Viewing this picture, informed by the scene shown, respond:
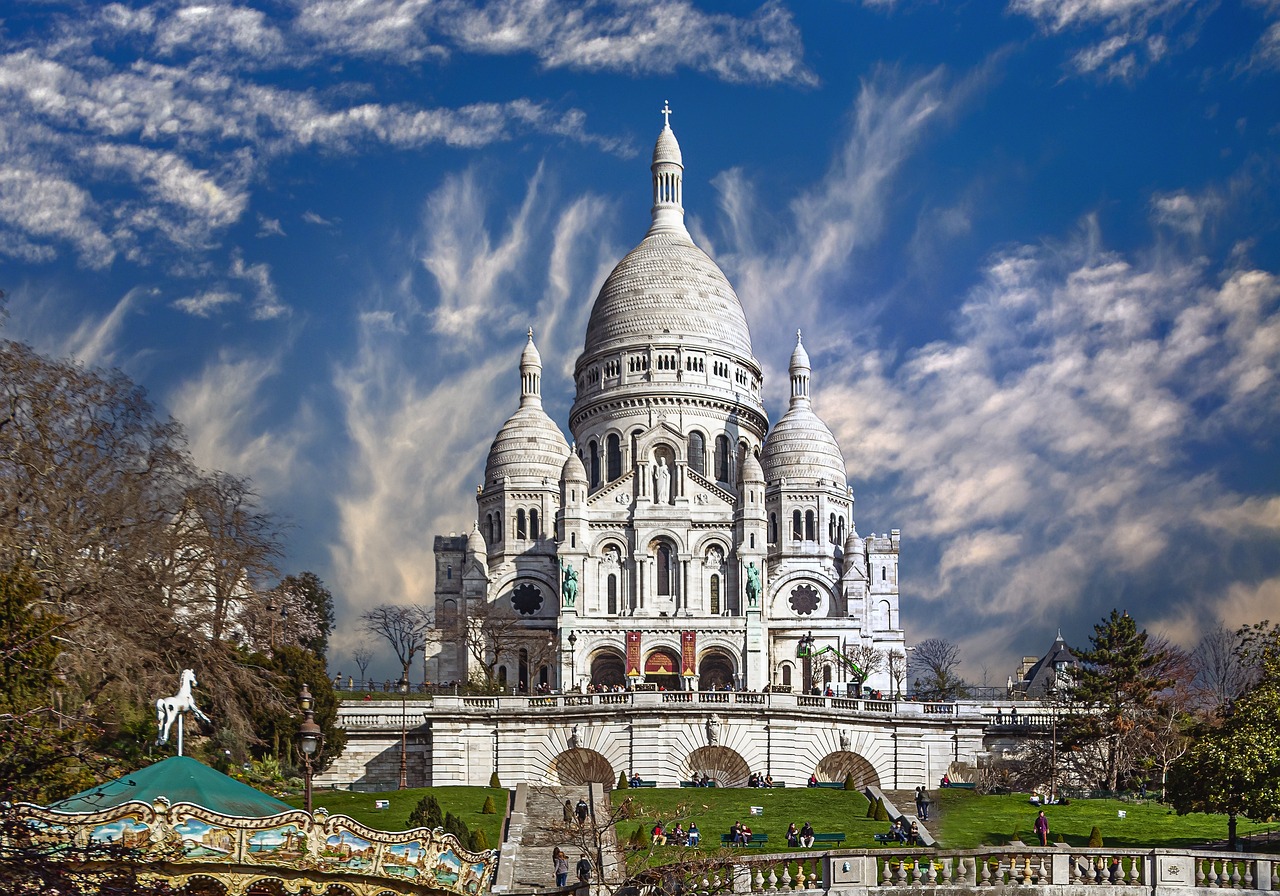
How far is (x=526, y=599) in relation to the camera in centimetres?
9906

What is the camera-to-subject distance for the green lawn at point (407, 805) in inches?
1892

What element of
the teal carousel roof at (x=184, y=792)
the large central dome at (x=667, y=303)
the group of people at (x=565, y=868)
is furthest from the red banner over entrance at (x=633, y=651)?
the teal carousel roof at (x=184, y=792)

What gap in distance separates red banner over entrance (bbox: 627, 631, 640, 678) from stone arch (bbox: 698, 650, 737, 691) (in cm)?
327

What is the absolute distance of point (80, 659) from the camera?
4422 centimetres

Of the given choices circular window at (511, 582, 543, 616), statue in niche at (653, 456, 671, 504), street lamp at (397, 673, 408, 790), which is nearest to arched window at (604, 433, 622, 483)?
statue in niche at (653, 456, 671, 504)

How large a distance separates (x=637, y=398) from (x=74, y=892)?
287 feet

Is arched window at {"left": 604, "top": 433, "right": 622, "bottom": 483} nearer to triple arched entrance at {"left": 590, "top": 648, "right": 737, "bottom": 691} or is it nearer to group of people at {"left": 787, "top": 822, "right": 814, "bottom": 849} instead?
triple arched entrance at {"left": 590, "top": 648, "right": 737, "bottom": 691}

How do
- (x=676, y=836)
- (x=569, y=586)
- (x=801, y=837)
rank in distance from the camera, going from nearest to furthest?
1. (x=676, y=836)
2. (x=801, y=837)
3. (x=569, y=586)

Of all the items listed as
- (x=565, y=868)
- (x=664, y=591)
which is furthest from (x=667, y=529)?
(x=565, y=868)

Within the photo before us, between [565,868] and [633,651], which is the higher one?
[633,651]

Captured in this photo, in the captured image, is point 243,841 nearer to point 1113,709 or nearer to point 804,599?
point 1113,709

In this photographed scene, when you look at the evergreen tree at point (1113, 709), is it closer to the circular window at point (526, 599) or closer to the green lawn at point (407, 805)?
the green lawn at point (407, 805)

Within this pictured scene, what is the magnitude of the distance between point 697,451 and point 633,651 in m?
18.2

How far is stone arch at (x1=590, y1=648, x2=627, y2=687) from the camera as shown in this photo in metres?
89.6
